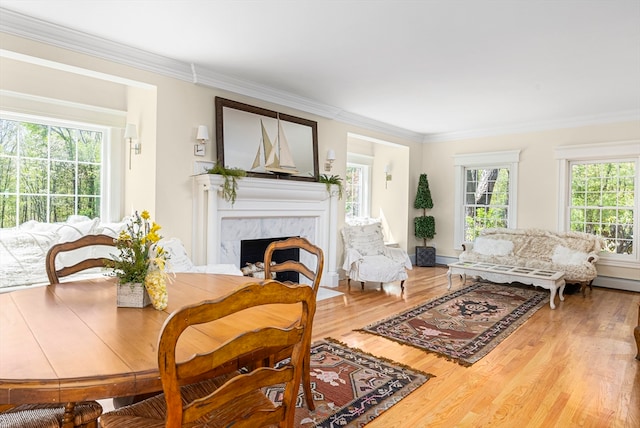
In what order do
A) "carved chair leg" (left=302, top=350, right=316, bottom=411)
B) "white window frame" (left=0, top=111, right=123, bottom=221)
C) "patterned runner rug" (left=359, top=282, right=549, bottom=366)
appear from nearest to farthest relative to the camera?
"carved chair leg" (left=302, top=350, right=316, bottom=411), "patterned runner rug" (left=359, top=282, right=549, bottom=366), "white window frame" (left=0, top=111, right=123, bottom=221)

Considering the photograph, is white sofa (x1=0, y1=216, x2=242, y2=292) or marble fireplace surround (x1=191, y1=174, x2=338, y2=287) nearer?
white sofa (x1=0, y1=216, x2=242, y2=292)

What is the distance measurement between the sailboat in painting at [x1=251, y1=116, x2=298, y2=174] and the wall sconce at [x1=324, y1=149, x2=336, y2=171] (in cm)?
73

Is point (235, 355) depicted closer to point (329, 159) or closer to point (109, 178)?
point (109, 178)

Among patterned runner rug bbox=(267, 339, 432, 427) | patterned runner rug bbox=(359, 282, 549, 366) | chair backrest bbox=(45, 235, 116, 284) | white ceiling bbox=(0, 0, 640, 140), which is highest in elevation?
white ceiling bbox=(0, 0, 640, 140)

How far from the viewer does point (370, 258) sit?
17.9 ft

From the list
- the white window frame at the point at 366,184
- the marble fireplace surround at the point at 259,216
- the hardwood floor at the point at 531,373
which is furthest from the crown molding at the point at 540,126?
the marble fireplace surround at the point at 259,216

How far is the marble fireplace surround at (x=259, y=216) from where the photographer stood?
13.2 feet

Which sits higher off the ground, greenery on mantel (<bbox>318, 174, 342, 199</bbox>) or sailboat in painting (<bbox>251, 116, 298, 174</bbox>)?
sailboat in painting (<bbox>251, 116, 298, 174</bbox>)

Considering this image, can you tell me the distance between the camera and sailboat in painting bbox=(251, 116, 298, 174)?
4509 millimetres

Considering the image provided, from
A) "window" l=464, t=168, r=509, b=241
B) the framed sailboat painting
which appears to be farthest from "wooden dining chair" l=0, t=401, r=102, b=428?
"window" l=464, t=168, r=509, b=241

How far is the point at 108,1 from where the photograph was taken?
2664 mm

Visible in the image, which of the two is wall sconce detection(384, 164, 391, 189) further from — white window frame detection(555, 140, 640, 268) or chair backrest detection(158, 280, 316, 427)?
chair backrest detection(158, 280, 316, 427)

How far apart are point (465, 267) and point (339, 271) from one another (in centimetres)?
179

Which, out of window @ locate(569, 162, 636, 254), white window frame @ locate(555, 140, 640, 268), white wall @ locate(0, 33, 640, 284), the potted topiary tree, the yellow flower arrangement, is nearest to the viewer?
the yellow flower arrangement
